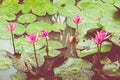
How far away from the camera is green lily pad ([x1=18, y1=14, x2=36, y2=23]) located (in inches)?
77.1

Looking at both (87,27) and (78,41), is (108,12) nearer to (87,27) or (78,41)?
(87,27)

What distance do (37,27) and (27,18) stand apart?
12 centimetres

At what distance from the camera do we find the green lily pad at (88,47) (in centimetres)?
171

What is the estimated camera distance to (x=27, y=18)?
1.98 metres

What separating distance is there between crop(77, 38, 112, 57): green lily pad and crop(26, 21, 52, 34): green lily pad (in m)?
0.24

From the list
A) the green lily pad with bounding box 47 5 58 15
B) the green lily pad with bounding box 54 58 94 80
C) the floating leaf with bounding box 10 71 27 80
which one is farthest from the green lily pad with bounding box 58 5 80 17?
the floating leaf with bounding box 10 71 27 80

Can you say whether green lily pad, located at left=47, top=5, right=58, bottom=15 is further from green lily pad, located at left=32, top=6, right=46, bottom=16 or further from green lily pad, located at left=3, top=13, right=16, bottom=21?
green lily pad, located at left=3, top=13, right=16, bottom=21

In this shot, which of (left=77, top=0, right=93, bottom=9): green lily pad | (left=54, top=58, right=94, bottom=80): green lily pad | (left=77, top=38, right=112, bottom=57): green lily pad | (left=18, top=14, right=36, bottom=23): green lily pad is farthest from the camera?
(left=77, top=0, right=93, bottom=9): green lily pad

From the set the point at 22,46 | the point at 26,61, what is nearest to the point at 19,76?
the point at 26,61

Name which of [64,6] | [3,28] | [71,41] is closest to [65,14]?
[64,6]

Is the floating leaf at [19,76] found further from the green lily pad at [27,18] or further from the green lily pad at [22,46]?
the green lily pad at [27,18]

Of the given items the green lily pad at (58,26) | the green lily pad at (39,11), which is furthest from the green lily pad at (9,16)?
the green lily pad at (58,26)

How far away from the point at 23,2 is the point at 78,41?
519 mm

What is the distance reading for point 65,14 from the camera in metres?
2.02
